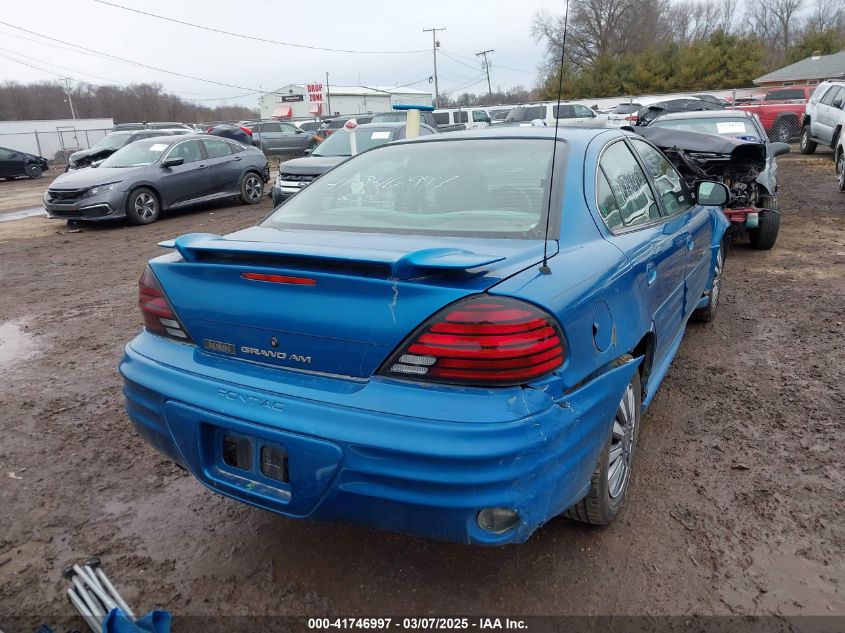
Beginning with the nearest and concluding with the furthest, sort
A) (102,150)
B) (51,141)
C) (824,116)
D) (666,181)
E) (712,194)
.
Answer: (666,181)
(712,194)
(824,116)
(102,150)
(51,141)

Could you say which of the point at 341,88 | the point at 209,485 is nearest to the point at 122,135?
the point at 209,485

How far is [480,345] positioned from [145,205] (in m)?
10.9

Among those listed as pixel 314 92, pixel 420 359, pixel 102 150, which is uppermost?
pixel 314 92

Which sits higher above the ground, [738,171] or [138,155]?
[738,171]

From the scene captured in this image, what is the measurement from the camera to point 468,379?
74.1 inches

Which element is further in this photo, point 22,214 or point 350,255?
point 22,214

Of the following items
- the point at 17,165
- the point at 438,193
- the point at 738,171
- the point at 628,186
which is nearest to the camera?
the point at 438,193

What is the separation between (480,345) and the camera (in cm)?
186

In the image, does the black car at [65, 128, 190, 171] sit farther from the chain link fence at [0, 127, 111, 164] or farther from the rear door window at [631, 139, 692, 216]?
the chain link fence at [0, 127, 111, 164]

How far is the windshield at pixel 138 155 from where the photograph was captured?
11.6 m

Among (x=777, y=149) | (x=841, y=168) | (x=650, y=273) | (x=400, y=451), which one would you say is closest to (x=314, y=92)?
(x=841, y=168)

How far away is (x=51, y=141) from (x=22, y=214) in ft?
102

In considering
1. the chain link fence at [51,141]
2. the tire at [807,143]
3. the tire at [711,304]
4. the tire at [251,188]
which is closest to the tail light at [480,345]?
A: the tire at [711,304]

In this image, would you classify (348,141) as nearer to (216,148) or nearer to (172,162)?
(216,148)
